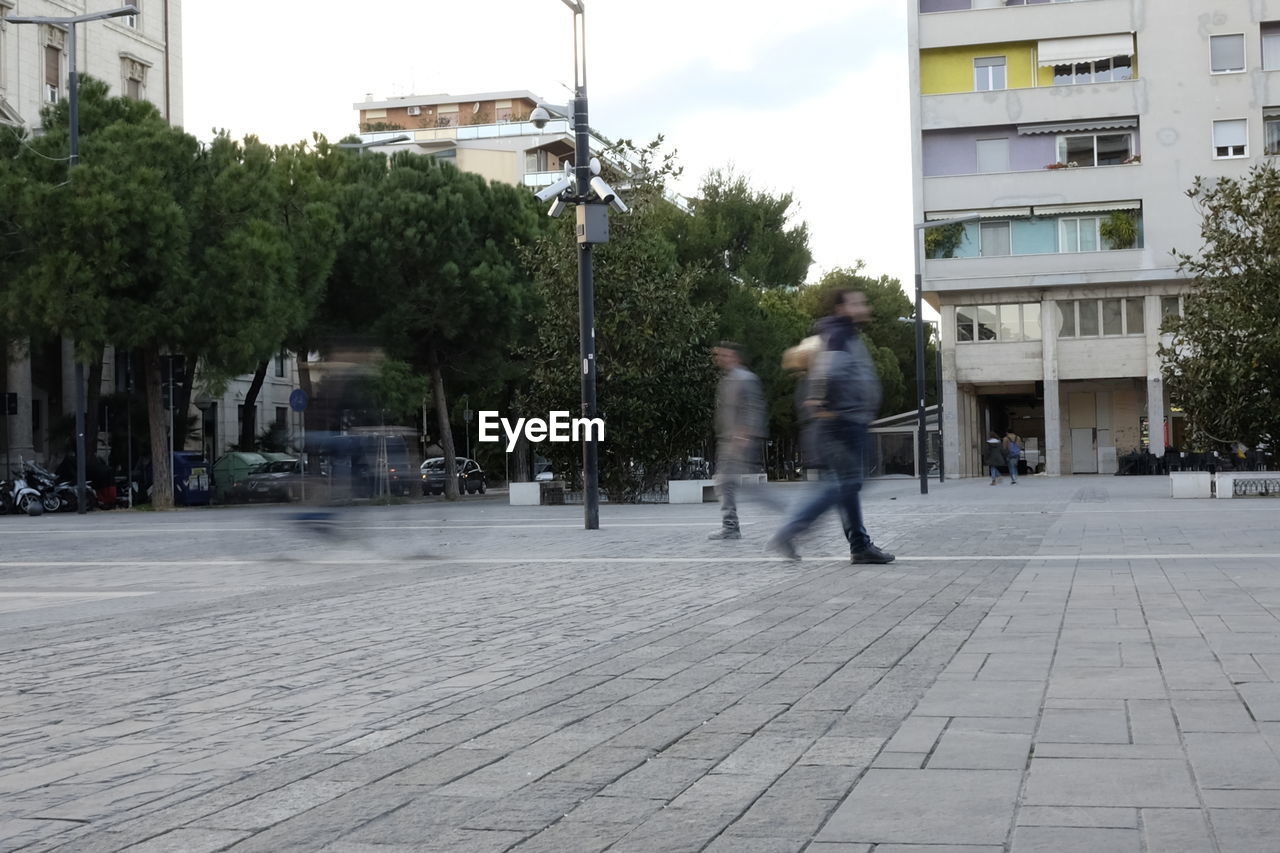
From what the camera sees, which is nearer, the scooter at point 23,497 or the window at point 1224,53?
the scooter at point 23,497

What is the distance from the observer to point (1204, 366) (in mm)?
26781

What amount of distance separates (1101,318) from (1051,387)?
2984 mm

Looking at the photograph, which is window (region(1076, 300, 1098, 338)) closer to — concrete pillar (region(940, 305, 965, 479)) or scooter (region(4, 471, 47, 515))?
concrete pillar (region(940, 305, 965, 479))

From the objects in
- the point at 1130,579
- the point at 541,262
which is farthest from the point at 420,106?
the point at 1130,579

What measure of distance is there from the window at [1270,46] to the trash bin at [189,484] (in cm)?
3748

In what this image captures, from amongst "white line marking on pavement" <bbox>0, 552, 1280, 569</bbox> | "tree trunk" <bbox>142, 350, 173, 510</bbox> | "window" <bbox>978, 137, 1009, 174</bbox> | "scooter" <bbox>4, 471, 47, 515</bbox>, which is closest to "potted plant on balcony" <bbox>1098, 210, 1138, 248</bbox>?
"window" <bbox>978, 137, 1009, 174</bbox>

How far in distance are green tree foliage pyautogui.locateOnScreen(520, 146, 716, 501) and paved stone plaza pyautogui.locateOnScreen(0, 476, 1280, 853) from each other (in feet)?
63.9

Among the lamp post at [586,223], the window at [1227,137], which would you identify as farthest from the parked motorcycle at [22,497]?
the window at [1227,137]

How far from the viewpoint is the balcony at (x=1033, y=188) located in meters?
51.3

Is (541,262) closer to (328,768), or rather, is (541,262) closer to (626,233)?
(626,233)

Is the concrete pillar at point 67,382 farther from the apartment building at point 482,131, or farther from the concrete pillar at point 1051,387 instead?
the apartment building at point 482,131

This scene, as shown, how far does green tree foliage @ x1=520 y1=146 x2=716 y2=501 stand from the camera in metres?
30.4

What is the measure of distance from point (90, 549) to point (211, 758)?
13.4 m

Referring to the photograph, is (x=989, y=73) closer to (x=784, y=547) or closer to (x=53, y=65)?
(x=53, y=65)
